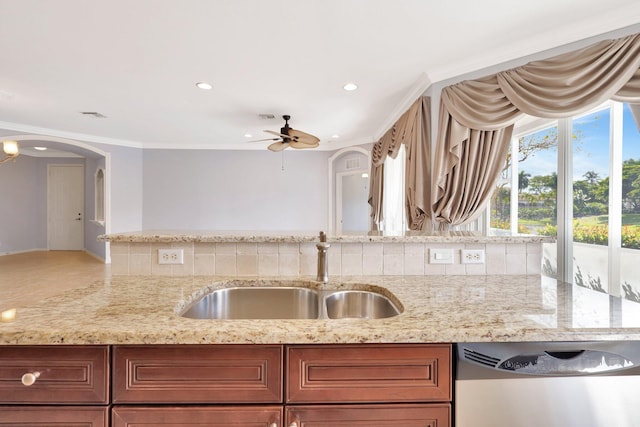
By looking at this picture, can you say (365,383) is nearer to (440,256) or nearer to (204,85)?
(440,256)

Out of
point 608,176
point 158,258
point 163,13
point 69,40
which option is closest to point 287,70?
point 163,13

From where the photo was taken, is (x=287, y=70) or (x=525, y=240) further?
(x=287, y=70)

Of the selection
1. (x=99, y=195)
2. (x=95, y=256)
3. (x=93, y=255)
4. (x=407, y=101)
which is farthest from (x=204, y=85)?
(x=93, y=255)

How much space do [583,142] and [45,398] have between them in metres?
2.96

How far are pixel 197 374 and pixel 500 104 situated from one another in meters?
2.52

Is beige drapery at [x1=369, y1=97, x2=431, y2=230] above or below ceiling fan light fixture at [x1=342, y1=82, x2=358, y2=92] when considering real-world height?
below

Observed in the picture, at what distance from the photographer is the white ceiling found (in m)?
1.96

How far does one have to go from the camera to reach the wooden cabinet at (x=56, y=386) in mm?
799

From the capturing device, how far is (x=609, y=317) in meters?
0.91

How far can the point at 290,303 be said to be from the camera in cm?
138

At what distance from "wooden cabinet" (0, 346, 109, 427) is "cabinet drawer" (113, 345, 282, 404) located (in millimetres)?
47

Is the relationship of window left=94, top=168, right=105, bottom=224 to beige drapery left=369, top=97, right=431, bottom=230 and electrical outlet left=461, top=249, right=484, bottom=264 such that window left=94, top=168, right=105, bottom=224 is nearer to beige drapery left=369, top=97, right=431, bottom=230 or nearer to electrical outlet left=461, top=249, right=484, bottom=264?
beige drapery left=369, top=97, right=431, bottom=230

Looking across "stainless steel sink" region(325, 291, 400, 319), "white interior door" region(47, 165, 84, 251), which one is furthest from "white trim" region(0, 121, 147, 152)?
"stainless steel sink" region(325, 291, 400, 319)

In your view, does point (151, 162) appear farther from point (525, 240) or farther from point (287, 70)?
point (525, 240)
